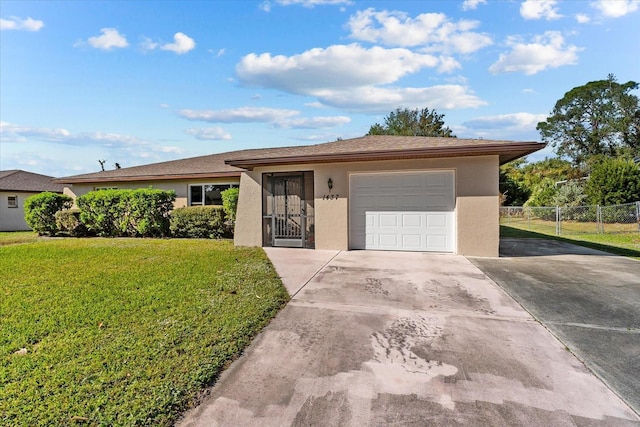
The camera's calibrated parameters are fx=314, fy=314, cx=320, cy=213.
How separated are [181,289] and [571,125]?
39.9 metres

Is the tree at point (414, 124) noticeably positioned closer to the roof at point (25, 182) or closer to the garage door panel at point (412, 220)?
the garage door panel at point (412, 220)

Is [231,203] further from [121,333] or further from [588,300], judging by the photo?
[588,300]

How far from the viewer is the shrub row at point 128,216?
11.7 meters

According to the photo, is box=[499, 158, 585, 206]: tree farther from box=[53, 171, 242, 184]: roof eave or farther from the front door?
box=[53, 171, 242, 184]: roof eave

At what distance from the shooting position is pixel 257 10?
11383 mm

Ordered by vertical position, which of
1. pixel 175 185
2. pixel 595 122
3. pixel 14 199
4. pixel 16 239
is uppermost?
pixel 595 122

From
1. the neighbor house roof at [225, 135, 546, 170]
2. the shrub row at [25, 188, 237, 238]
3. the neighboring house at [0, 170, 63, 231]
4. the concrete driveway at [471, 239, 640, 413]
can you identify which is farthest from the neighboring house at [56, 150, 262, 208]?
the concrete driveway at [471, 239, 640, 413]

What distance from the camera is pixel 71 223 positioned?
12.9m

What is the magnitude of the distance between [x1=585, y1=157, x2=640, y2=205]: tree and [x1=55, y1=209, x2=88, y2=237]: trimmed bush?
26460 mm

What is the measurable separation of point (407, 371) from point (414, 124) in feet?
121

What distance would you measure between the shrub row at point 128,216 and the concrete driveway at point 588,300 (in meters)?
8.85

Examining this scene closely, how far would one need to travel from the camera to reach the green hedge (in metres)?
11.9

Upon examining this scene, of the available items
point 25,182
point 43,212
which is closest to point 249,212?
point 43,212

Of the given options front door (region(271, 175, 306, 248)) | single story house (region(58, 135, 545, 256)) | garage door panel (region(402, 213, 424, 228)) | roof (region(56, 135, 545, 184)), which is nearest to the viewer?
roof (region(56, 135, 545, 184))
